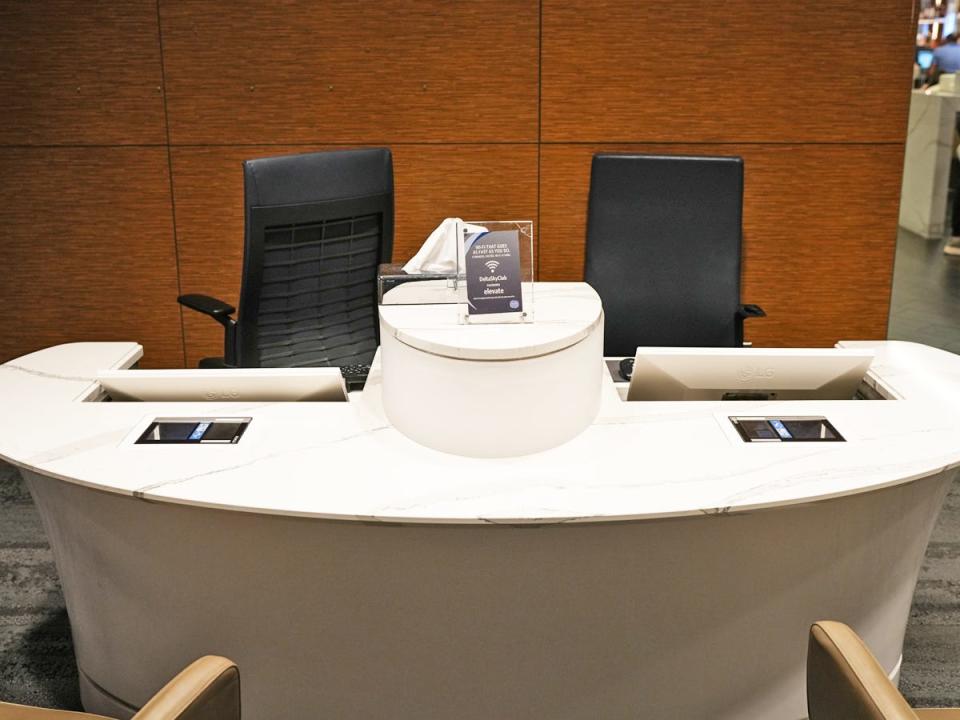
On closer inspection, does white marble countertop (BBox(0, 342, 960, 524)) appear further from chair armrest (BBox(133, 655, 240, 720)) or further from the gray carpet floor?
the gray carpet floor

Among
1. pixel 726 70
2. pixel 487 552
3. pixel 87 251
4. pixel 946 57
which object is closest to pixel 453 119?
pixel 726 70

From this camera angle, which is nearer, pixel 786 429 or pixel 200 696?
pixel 200 696

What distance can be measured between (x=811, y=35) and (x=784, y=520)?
2.56 m

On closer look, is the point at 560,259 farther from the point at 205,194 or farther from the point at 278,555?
the point at 278,555

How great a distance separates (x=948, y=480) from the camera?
2.28 meters

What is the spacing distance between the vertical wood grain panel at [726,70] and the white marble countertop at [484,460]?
6.27 ft

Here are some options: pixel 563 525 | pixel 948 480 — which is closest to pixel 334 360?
pixel 563 525

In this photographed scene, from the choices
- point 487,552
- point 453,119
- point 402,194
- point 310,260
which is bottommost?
point 487,552

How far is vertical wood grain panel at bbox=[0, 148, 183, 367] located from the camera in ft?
13.8

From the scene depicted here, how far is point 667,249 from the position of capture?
329 cm

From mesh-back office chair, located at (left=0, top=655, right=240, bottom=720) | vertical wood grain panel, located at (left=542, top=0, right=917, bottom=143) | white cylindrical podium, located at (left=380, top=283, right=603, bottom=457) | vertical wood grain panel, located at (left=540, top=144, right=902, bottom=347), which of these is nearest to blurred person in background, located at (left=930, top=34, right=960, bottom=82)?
vertical wood grain panel, located at (left=542, top=0, right=917, bottom=143)

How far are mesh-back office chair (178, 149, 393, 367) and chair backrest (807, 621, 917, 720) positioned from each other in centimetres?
198

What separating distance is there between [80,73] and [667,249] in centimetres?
253

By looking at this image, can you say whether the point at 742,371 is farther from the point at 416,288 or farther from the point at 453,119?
the point at 453,119
